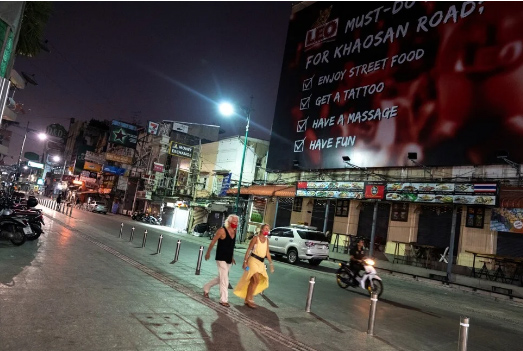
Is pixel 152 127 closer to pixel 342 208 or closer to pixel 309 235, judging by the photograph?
pixel 342 208

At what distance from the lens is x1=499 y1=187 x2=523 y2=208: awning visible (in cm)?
1577

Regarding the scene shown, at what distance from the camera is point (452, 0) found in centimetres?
2252

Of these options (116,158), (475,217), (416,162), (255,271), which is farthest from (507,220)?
(116,158)

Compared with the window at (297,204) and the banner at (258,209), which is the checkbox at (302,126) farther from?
the banner at (258,209)

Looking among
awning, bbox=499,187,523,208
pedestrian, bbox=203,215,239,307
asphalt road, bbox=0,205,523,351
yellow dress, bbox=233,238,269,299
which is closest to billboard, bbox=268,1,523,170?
awning, bbox=499,187,523,208

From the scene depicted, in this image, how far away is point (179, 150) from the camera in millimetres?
37062

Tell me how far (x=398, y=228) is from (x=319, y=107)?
11.5 meters

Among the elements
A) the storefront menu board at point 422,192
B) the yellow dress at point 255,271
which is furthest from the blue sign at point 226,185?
the yellow dress at point 255,271

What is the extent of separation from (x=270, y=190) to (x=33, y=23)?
20.4m

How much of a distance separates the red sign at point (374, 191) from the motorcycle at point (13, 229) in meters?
16.8

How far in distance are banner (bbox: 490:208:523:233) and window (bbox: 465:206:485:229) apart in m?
1.01

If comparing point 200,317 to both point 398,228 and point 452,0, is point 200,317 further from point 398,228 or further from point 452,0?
point 452,0

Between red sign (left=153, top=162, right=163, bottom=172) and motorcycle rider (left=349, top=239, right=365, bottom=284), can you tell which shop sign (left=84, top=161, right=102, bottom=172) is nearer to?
red sign (left=153, top=162, right=163, bottom=172)

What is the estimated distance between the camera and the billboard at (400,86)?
1908cm
